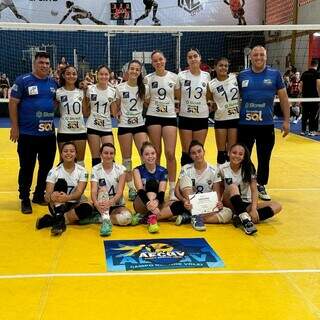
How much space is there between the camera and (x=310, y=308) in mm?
3266

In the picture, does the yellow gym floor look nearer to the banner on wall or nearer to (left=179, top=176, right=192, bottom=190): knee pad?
(left=179, top=176, right=192, bottom=190): knee pad

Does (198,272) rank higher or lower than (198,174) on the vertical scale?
lower

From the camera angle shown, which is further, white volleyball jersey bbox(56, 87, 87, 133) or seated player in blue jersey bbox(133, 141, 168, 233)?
white volleyball jersey bbox(56, 87, 87, 133)

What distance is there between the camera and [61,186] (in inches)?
207

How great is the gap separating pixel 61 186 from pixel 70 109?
1.08m

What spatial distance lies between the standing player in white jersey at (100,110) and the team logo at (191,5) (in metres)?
15.9

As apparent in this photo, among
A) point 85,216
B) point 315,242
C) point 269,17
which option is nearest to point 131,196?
point 85,216

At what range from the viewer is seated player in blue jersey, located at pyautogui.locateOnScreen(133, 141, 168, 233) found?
206 inches

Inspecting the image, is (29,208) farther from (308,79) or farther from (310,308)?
(308,79)

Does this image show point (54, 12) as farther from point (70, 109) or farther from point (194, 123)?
point (194, 123)

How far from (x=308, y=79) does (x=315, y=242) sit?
8557mm

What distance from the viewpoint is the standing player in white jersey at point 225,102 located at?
6.04 metres

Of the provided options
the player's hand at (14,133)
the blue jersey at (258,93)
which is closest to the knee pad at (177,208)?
the blue jersey at (258,93)

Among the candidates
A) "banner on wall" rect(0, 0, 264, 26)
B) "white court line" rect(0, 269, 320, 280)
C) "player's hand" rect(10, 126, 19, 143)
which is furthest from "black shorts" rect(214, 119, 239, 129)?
"banner on wall" rect(0, 0, 264, 26)
